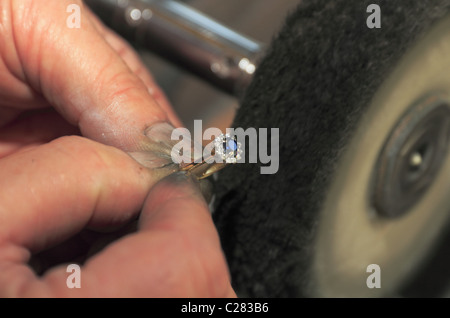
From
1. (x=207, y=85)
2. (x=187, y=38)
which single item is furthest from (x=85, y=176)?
(x=207, y=85)

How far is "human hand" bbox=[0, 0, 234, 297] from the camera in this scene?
0.19 m

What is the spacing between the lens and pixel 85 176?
21 centimetres

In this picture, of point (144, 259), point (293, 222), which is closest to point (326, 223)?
point (293, 222)

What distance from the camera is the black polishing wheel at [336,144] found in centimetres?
25

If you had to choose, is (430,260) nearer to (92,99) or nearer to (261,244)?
(261,244)

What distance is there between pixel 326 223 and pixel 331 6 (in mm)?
114

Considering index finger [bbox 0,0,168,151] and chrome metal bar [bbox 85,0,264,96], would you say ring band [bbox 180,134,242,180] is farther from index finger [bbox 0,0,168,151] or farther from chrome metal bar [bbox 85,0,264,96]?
chrome metal bar [bbox 85,0,264,96]

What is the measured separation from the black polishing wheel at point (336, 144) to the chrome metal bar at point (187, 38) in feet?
0.47

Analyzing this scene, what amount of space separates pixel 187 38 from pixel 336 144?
240 mm

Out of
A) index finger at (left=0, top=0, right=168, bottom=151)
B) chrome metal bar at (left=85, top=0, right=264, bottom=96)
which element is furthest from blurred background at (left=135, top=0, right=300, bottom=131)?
index finger at (left=0, top=0, right=168, bottom=151)

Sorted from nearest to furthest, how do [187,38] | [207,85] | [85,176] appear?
[85,176]
[187,38]
[207,85]

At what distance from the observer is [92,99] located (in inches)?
10.8

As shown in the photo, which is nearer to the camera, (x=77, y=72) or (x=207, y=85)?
(x=77, y=72)

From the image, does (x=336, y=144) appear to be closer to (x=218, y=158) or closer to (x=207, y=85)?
(x=218, y=158)
